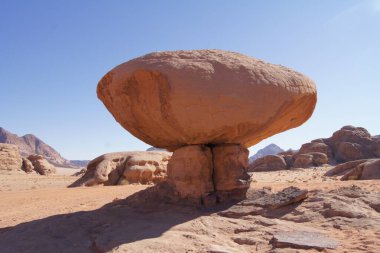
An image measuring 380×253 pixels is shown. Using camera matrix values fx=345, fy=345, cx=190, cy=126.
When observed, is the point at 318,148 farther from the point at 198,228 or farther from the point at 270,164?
the point at 198,228

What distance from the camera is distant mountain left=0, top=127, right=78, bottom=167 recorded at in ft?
325

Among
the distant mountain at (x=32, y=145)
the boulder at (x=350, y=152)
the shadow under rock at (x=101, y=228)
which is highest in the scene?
the distant mountain at (x=32, y=145)

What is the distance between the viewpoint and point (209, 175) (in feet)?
21.2

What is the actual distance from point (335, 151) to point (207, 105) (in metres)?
25.4

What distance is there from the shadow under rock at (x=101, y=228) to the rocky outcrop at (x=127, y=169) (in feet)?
24.3

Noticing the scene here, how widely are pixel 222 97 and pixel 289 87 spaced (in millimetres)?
1336

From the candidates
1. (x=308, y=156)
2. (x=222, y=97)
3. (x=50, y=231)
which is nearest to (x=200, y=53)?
(x=222, y=97)

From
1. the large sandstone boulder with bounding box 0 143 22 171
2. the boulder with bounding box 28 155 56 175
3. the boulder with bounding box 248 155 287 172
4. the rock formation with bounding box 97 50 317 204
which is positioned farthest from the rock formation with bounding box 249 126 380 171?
the rock formation with bounding box 97 50 317 204

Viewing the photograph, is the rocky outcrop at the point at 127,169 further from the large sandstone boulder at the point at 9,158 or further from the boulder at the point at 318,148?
the boulder at the point at 318,148

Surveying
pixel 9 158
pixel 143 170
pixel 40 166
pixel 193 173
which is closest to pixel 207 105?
pixel 193 173

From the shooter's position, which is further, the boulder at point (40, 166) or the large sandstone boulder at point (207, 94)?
the boulder at point (40, 166)

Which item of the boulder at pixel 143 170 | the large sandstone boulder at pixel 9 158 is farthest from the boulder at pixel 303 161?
the large sandstone boulder at pixel 9 158

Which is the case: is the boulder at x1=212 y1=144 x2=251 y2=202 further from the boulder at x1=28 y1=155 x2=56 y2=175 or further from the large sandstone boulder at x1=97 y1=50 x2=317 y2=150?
the boulder at x1=28 y1=155 x2=56 y2=175

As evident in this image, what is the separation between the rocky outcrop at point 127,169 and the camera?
1416cm
